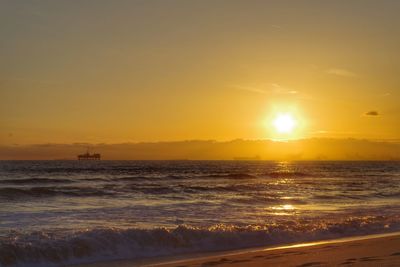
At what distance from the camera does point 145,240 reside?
1316cm

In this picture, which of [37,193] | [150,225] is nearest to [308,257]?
[150,225]

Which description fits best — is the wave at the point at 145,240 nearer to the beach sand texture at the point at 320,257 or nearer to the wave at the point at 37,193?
the beach sand texture at the point at 320,257

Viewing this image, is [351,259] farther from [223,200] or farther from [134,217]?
[223,200]

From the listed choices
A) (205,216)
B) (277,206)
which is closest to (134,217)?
(205,216)

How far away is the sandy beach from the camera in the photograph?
32.0 ft

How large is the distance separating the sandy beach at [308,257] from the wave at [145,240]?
2.99 feet

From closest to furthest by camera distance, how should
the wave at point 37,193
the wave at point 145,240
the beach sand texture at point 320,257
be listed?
the beach sand texture at point 320,257, the wave at point 145,240, the wave at point 37,193

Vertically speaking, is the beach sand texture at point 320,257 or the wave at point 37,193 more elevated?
the beach sand texture at point 320,257

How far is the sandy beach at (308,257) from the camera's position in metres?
9.76

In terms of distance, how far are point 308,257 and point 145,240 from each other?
4.53m

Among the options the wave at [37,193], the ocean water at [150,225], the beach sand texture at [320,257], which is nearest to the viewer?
the beach sand texture at [320,257]

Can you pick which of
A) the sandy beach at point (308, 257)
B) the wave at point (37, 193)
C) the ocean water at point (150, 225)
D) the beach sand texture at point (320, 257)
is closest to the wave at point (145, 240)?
the ocean water at point (150, 225)

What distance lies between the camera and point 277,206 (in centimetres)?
2405

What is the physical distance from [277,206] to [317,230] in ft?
27.9
